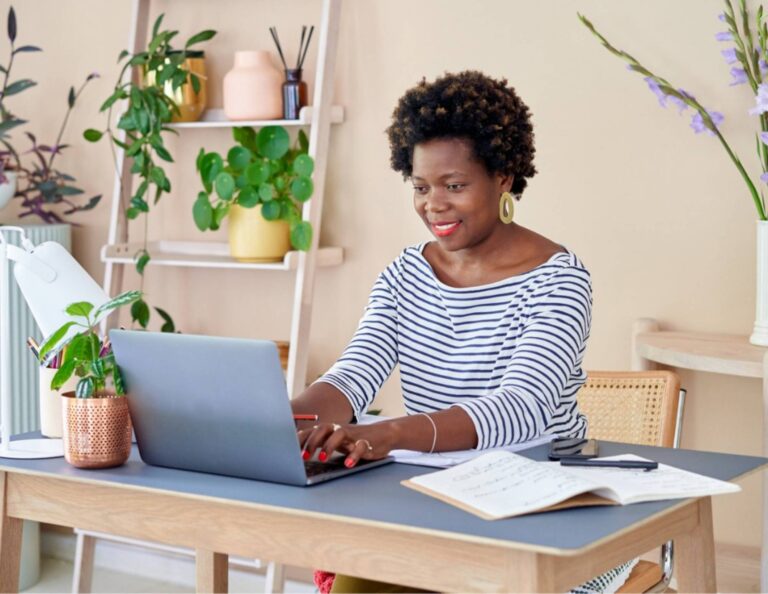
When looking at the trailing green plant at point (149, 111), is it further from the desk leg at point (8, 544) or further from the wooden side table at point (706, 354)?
the desk leg at point (8, 544)

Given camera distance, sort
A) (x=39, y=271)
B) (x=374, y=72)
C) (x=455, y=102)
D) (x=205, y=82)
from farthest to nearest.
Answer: (x=205, y=82), (x=374, y=72), (x=455, y=102), (x=39, y=271)

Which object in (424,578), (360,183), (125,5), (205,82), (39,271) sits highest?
(125,5)

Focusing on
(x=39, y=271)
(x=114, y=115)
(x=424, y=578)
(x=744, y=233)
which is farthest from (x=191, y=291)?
(x=424, y=578)

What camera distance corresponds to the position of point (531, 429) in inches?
74.8

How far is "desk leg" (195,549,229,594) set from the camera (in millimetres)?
1788

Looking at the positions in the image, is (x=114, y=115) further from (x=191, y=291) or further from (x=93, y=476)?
(x=93, y=476)

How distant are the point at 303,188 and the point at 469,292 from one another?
1153mm

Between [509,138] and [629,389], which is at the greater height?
[509,138]

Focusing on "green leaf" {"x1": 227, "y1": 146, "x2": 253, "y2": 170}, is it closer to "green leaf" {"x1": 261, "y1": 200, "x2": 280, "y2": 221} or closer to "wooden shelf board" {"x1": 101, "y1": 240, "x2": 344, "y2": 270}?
"green leaf" {"x1": 261, "y1": 200, "x2": 280, "y2": 221}

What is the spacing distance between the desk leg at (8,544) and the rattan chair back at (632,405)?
3.76 ft

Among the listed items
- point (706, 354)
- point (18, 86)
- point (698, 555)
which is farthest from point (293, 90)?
point (698, 555)

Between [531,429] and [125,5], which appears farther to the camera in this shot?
[125,5]

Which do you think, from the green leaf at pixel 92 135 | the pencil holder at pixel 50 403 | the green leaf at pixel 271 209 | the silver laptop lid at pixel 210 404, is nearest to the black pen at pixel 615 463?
the silver laptop lid at pixel 210 404

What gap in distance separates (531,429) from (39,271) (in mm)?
805
